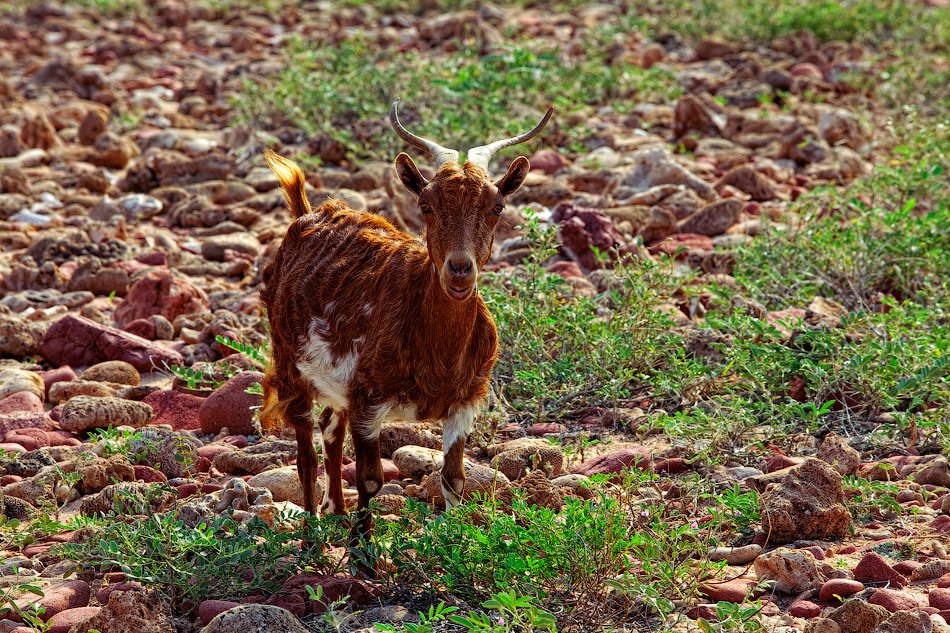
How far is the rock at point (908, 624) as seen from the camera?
167 inches

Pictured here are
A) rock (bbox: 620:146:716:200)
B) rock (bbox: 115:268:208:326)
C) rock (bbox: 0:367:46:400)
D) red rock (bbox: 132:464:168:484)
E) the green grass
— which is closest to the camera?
red rock (bbox: 132:464:168:484)

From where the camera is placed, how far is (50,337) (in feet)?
26.1

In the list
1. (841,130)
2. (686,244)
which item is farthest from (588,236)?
(841,130)

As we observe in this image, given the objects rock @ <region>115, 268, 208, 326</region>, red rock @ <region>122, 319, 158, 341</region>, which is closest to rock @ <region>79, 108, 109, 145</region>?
rock @ <region>115, 268, 208, 326</region>

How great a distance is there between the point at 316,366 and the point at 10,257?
5268mm

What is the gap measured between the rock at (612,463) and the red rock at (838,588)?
4.95 feet

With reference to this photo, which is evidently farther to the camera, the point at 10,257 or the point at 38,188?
the point at 38,188

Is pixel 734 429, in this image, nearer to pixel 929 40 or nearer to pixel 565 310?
pixel 565 310

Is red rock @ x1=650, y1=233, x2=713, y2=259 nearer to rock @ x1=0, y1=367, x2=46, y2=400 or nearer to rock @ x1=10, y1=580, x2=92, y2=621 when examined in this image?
rock @ x1=0, y1=367, x2=46, y2=400

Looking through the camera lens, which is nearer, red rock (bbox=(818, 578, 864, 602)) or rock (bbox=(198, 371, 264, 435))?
red rock (bbox=(818, 578, 864, 602))

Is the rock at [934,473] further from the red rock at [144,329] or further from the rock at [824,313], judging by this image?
the red rock at [144,329]

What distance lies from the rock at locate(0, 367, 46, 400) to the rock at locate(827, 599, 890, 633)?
5017 mm

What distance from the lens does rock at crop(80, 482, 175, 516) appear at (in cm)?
550

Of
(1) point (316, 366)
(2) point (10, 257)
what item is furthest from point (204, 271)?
(1) point (316, 366)
